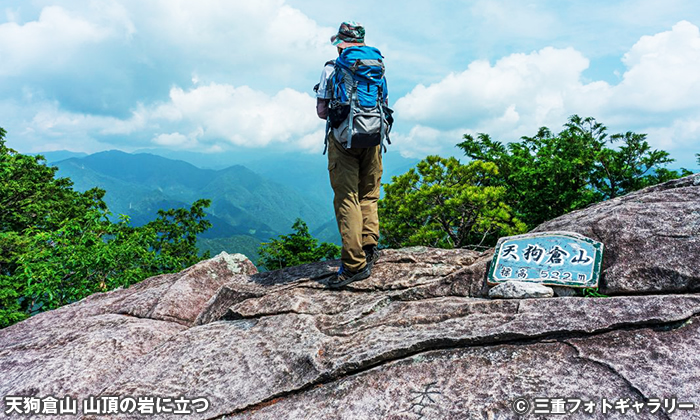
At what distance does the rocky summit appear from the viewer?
3492 mm

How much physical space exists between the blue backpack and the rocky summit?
2345 millimetres

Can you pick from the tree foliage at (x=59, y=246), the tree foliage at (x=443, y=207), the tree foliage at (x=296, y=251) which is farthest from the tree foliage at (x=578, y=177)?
the tree foliage at (x=59, y=246)

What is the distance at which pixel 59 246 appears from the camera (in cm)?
1162

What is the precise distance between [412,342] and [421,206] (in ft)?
38.5

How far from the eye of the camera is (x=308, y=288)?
6.71 m

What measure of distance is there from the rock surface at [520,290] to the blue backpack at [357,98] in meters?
2.65

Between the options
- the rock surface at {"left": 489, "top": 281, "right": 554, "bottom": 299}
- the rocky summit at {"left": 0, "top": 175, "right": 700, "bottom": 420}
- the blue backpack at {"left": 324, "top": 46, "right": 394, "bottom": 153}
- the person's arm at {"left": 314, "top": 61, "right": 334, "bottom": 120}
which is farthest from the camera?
the person's arm at {"left": 314, "top": 61, "right": 334, "bottom": 120}

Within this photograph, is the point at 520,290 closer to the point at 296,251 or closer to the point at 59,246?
the point at 59,246

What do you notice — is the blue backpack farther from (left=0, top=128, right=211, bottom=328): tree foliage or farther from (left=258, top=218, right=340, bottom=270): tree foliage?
(left=258, top=218, right=340, bottom=270): tree foliage

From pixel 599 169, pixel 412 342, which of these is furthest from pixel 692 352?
pixel 599 169

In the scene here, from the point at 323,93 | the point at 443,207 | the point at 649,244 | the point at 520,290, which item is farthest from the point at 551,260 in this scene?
the point at 443,207

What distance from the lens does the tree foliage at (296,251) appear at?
24016mm

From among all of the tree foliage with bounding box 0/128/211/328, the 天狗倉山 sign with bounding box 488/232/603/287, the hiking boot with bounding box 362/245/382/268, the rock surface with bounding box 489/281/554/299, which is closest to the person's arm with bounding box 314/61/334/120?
the hiking boot with bounding box 362/245/382/268

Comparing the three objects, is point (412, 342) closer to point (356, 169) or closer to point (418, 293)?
point (418, 293)
